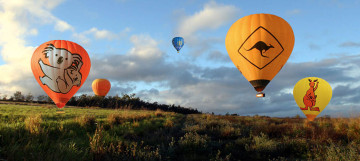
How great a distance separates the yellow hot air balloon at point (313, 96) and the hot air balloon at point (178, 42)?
15.9 metres

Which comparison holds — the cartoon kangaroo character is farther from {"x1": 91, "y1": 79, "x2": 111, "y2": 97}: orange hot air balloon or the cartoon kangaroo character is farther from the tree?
the tree

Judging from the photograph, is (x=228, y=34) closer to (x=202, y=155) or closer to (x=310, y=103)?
(x=202, y=155)

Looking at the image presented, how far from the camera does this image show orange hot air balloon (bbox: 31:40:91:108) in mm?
17766

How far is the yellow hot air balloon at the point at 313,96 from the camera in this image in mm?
24703

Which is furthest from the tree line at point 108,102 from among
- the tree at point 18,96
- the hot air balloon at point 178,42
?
the hot air balloon at point 178,42

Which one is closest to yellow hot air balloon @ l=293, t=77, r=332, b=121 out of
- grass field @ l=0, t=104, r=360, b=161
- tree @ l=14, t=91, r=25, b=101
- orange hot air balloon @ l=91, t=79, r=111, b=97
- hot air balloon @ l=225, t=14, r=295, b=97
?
grass field @ l=0, t=104, r=360, b=161

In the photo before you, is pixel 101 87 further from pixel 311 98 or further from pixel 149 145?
pixel 149 145

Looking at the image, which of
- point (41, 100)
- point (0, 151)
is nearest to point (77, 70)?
point (0, 151)

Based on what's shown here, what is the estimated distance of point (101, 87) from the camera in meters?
43.2

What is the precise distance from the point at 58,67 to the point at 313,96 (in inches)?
952

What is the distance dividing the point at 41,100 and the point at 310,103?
36838 mm

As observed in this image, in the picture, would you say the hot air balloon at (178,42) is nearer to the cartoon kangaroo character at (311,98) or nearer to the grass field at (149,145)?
the cartoon kangaroo character at (311,98)

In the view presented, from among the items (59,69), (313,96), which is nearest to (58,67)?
(59,69)

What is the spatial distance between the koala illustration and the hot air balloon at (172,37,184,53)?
1642cm
